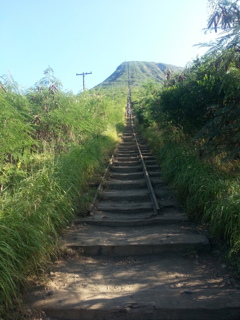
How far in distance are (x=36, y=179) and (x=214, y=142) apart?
13.9ft

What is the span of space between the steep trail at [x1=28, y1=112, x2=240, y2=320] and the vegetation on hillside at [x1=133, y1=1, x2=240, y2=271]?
17.6 inches

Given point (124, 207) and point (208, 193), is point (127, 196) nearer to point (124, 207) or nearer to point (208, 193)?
point (124, 207)

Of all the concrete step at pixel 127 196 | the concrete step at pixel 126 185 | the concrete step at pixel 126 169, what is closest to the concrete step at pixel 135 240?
the concrete step at pixel 127 196

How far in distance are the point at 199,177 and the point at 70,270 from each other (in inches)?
138

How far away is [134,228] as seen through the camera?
20.4ft

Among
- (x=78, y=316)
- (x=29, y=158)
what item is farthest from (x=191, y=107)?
(x=78, y=316)

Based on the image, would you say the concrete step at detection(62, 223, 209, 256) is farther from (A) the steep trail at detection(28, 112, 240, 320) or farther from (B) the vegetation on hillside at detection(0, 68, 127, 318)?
(B) the vegetation on hillside at detection(0, 68, 127, 318)

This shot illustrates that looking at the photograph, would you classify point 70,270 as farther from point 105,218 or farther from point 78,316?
point 105,218

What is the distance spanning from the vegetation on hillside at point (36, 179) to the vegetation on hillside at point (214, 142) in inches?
96.2

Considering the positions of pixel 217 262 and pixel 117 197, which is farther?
pixel 117 197

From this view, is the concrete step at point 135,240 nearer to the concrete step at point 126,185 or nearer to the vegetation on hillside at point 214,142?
the vegetation on hillside at point 214,142

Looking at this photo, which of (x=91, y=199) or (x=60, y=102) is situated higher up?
(x=60, y=102)

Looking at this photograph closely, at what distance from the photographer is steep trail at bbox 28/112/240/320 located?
3605 mm

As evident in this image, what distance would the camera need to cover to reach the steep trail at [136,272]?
3.61 metres
